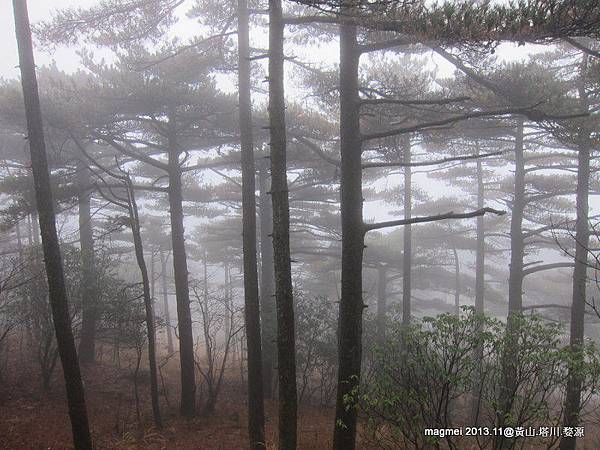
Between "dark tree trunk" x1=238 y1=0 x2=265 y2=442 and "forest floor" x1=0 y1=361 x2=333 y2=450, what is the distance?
75 cm

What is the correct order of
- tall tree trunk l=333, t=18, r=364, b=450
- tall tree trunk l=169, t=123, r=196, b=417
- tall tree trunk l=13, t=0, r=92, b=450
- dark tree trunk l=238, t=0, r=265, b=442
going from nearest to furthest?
tall tree trunk l=333, t=18, r=364, b=450
tall tree trunk l=13, t=0, r=92, b=450
dark tree trunk l=238, t=0, r=265, b=442
tall tree trunk l=169, t=123, r=196, b=417

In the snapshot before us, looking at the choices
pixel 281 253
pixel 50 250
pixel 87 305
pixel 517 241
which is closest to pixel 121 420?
pixel 87 305

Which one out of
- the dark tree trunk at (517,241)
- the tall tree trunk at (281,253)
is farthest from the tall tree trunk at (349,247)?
the dark tree trunk at (517,241)

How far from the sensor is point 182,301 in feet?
36.6

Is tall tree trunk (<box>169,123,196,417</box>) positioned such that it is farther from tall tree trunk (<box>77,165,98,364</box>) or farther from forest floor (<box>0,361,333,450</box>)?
tall tree trunk (<box>77,165,98,364</box>)

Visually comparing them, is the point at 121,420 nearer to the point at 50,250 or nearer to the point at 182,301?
the point at 182,301

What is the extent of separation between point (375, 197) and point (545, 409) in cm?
2075

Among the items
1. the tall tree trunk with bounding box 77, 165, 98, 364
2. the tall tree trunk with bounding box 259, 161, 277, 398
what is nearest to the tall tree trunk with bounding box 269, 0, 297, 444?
the tall tree trunk with bounding box 259, 161, 277, 398

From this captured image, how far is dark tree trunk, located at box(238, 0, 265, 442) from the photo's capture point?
8227 millimetres

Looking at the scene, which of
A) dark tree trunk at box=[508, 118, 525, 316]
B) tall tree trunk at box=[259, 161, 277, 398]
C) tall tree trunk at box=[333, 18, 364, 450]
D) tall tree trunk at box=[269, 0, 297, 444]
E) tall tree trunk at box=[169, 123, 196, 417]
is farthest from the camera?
tall tree trunk at box=[259, 161, 277, 398]

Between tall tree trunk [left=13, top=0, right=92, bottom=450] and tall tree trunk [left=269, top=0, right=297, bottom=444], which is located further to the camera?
tall tree trunk [left=13, top=0, right=92, bottom=450]

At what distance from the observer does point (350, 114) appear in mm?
6473

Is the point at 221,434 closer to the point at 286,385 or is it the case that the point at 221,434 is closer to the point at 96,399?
the point at 96,399

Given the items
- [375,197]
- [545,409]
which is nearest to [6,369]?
[545,409]
